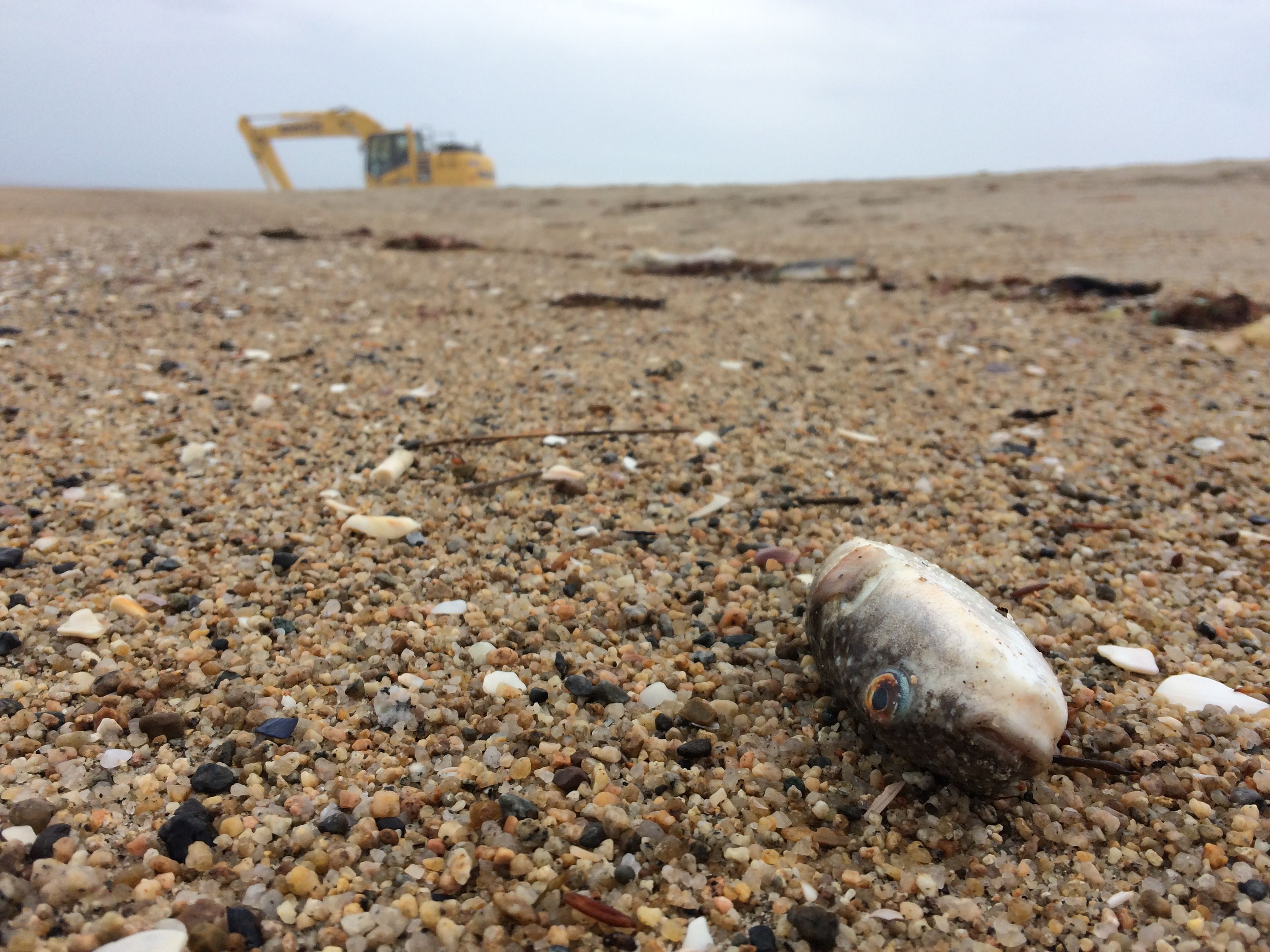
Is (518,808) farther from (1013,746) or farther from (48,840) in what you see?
(1013,746)

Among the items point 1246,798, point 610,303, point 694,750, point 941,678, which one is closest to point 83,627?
point 694,750

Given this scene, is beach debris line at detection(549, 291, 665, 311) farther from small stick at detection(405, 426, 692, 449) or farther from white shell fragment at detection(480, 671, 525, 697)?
white shell fragment at detection(480, 671, 525, 697)

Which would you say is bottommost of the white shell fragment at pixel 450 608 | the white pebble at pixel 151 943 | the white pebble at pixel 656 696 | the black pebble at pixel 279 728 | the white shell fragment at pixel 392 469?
the white pebble at pixel 151 943

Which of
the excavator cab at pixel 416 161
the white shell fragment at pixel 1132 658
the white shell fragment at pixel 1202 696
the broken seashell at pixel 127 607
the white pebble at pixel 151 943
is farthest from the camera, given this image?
the excavator cab at pixel 416 161

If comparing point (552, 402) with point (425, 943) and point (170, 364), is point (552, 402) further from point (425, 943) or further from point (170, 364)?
point (425, 943)

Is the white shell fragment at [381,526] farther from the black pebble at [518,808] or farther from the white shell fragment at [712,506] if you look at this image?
the black pebble at [518,808]

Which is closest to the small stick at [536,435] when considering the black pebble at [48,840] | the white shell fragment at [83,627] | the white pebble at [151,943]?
the white shell fragment at [83,627]
